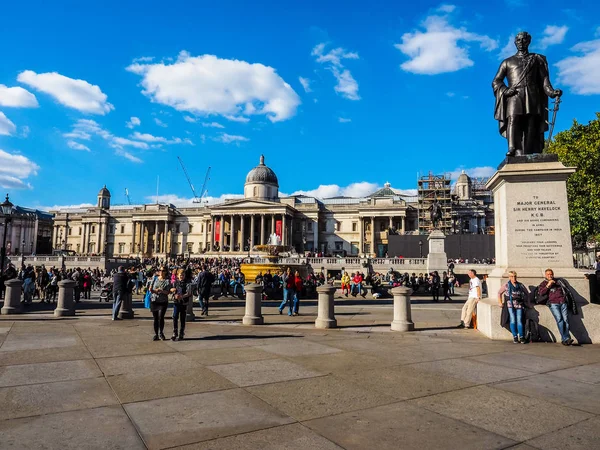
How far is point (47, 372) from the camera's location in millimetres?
6520

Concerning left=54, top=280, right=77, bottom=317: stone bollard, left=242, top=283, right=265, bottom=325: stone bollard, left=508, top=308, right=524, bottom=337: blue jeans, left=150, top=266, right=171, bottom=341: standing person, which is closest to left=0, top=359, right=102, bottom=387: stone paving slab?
left=150, top=266, right=171, bottom=341: standing person

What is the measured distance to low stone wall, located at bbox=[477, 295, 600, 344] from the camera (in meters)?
8.73

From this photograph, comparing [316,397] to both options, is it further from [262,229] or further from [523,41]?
[262,229]

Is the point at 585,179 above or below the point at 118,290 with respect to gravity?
above

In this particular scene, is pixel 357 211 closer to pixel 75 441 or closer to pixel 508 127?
pixel 508 127

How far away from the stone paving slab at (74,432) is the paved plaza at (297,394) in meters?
0.02

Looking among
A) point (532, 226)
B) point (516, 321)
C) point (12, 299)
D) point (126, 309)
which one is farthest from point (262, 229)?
point (516, 321)

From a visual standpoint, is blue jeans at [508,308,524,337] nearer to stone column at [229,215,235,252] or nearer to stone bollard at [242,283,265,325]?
stone bollard at [242,283,265,325]

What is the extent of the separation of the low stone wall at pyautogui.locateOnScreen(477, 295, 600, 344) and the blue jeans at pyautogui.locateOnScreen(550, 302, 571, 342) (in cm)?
29

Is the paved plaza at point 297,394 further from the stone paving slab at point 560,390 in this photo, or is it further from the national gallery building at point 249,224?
the national gallery building at point 249,224

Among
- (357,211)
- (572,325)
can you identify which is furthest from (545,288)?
(357,211)

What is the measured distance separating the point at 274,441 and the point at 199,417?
1.08 m

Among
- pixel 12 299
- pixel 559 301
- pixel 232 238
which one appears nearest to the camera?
pixel 559 301

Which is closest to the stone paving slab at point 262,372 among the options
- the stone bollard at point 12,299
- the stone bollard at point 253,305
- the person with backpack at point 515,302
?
the person with backpack at point 515,302
